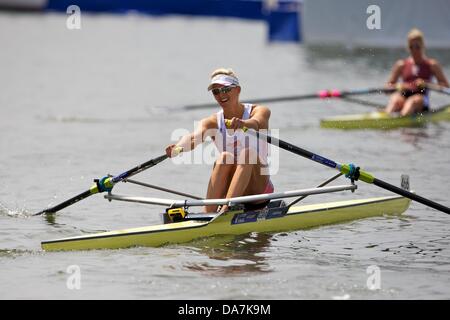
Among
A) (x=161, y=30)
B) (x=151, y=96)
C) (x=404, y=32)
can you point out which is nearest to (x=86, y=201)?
(x=151, y=96)

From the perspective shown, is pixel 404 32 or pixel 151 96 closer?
pixel 151 96

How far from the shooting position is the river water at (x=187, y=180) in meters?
9.86

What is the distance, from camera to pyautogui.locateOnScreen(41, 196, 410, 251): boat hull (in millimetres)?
10789

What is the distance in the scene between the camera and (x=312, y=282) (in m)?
9.83

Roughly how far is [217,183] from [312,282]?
2035mm

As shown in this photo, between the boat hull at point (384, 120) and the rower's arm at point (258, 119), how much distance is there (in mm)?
9064

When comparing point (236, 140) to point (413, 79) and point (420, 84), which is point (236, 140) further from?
point (413, 79)

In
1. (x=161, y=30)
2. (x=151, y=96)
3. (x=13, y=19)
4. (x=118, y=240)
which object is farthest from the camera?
(x=13, y=19)

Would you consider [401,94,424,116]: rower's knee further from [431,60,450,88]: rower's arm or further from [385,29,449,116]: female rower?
[431,60,450,88]: rower's arm

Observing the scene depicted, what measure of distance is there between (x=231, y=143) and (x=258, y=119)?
410 mm

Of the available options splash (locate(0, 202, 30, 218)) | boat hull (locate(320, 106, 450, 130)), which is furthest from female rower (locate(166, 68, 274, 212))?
boat hull (locate(320, 106, 450, 130))

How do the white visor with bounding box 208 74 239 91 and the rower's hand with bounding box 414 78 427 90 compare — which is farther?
the rower's hand with bounding box 414 78 427 90

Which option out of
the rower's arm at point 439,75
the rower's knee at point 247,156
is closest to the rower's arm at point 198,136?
the rower's knee at point 247,156
